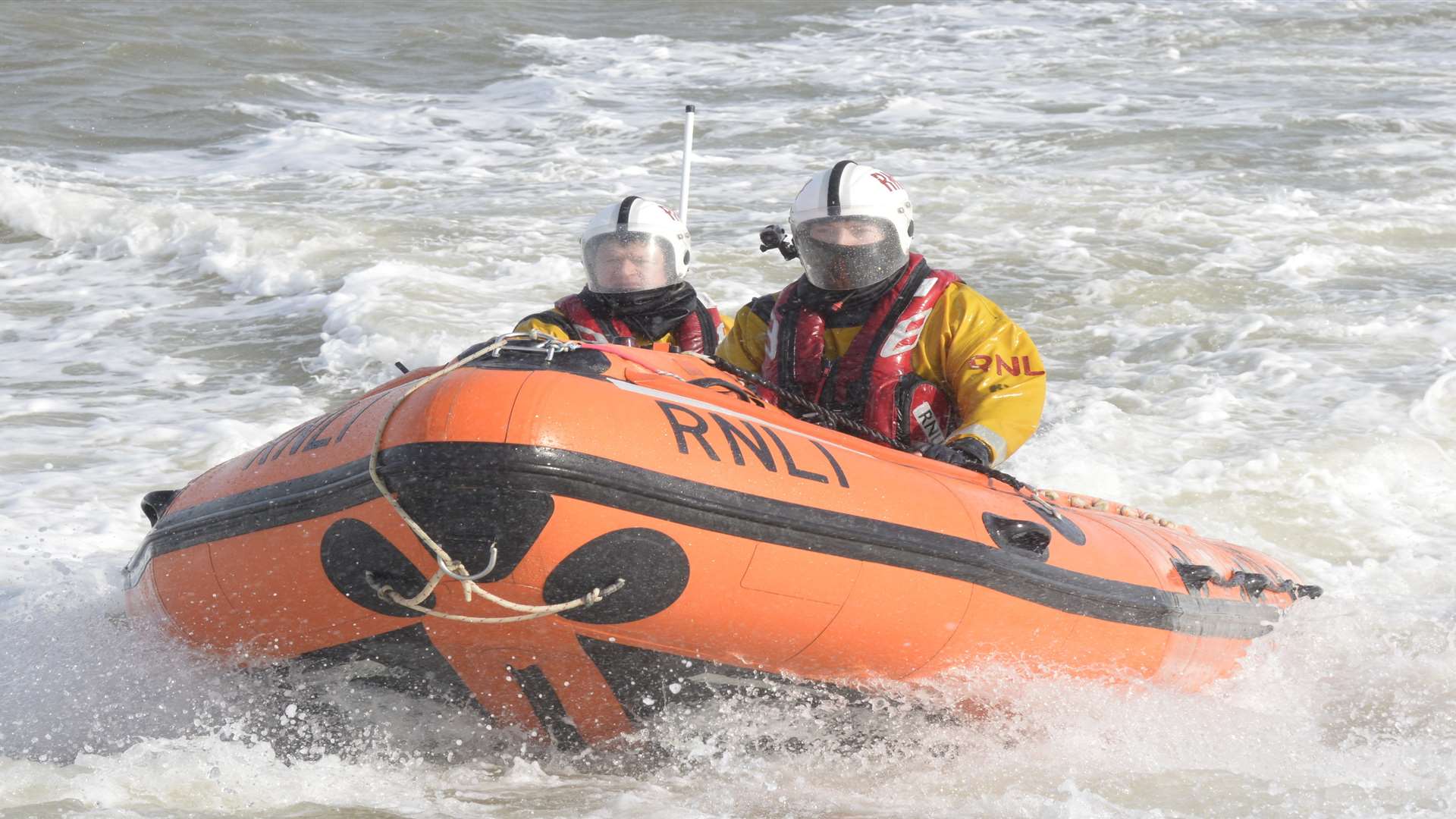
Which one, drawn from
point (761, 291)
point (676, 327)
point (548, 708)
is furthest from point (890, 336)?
point (761, 291)

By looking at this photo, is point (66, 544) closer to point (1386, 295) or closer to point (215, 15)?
point (1386, 295)

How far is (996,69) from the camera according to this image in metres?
16.1

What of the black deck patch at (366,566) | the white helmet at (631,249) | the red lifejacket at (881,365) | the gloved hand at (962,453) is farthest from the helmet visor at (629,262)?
the black deck patch at (366,566)

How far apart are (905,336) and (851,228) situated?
0.32 metres

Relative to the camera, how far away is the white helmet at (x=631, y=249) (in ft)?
15.3

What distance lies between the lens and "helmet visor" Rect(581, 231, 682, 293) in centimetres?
465

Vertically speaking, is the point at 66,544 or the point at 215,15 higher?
the point at 215,15

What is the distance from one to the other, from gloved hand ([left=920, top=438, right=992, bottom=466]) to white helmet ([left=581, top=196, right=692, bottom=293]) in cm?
128

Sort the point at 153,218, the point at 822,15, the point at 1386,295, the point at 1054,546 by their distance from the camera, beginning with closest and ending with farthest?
the point at 1054,546
the point at 1386,295
the point at 153,218
the point at 822,15

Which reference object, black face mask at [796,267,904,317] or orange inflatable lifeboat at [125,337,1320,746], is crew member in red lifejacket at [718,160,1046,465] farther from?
orange inflatable lifeboat at [125,337,1320,746]

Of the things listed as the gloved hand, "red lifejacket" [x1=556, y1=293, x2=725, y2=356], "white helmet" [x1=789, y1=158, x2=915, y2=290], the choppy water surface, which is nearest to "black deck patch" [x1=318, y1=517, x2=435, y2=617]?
the choppy water surface

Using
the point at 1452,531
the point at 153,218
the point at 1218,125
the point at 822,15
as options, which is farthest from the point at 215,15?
the point at 1452,531

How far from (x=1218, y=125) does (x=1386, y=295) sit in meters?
4.73

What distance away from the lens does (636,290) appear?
15.4 feet
